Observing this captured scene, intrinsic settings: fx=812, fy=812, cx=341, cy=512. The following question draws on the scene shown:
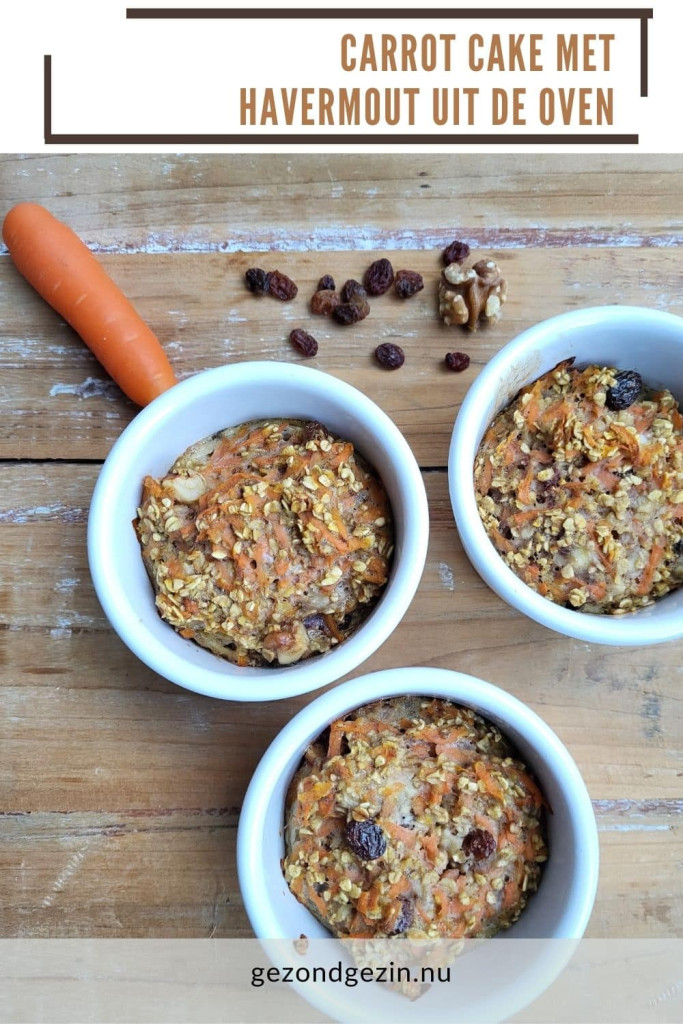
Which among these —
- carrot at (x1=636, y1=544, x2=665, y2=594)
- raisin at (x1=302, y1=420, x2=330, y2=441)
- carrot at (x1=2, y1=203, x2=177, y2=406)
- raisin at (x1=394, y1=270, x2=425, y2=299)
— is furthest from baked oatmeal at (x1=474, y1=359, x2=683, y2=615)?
carrot at (x1=2, y1=203, x2=177, y2=406)

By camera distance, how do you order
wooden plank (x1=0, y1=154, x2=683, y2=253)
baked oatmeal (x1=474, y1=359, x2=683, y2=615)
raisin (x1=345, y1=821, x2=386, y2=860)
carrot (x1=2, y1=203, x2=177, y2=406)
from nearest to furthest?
raisin (x1=345, y1=821, x2=386, y2=860) < baked oatmeal (x1=474, y1=359, x2=683, y2=615) < carrot (x1=2, y1=203, x2=177, y2=406) < wooden plank (x1=0, y1=154, x2=683, y2=253)

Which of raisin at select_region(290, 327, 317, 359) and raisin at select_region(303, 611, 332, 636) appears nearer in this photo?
raisin at select_region(303, 611, 332, 636)

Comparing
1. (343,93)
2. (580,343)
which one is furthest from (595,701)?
(343,93)

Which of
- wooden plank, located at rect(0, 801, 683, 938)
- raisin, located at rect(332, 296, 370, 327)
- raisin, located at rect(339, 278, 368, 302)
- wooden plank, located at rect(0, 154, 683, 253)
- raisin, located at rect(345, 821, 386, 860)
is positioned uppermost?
wooden plank, located at rect(0, 154, 683, 253)

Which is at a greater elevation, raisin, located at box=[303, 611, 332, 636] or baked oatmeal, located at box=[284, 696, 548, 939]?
raisin, located at box=[303, 611, 332, 636]

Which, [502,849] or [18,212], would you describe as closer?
[502,849]

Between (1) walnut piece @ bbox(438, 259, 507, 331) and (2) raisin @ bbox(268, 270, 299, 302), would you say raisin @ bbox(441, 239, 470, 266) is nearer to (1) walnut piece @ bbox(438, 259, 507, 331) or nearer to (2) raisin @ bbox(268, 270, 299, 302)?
(1) walnut piece @ bbox(438, 259, 507, 331)

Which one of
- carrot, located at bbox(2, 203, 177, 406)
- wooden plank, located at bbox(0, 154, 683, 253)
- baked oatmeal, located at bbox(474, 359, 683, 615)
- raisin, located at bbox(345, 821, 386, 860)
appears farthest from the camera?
wooden plank, located at bbox(0, 154, 683, 253)

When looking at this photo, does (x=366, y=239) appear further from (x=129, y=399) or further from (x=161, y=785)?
(x=161, y=785)
